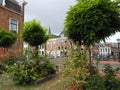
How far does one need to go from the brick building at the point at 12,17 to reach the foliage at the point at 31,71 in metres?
13.3

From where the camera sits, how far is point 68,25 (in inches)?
339

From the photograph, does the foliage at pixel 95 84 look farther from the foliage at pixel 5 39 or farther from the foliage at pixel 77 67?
the foliage at pixel 5 39

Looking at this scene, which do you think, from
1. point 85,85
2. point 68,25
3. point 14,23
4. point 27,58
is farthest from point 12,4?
point 85,85

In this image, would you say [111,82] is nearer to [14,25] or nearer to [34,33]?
[34,33]

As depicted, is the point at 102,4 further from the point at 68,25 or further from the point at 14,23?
the point at 14,23

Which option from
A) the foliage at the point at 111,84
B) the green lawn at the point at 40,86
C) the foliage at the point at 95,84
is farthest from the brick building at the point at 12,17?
the foliage at the point at 111,84

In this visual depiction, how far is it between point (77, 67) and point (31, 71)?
292 cm

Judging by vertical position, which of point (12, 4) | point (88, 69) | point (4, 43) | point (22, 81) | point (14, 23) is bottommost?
point (22, 81)

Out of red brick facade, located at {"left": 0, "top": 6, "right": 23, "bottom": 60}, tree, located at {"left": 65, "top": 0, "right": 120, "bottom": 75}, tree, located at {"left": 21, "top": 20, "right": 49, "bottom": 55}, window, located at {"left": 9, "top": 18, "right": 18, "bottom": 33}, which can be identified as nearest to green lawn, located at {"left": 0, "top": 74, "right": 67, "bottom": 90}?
tree, located at {"left": 65, "top": 0, "right": 120, "bottom": 75}

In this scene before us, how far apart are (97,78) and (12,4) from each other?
2214 centimetres

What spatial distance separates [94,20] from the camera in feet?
26.0

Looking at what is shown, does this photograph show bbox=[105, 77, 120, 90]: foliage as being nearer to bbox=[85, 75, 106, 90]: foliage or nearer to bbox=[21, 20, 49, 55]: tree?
bbox=[85, 75, 106, 90]: foliage

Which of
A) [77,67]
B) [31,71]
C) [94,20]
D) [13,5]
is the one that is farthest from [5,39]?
[13,5]

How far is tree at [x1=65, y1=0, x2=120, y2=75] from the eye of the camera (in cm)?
794
